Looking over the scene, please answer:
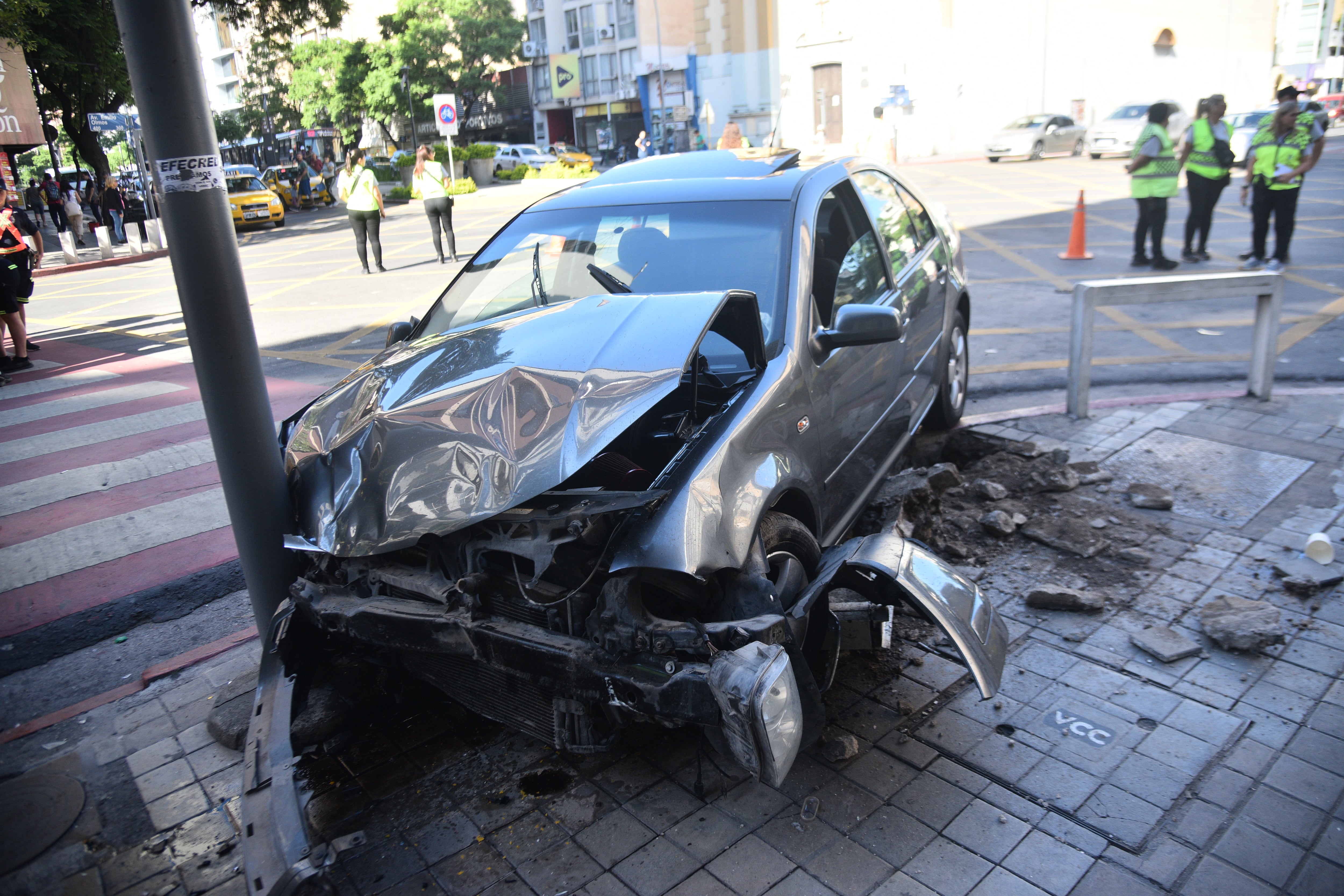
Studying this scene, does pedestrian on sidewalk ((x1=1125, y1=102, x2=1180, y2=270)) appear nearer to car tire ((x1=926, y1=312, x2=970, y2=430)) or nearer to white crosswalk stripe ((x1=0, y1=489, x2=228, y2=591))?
car tire ((x1=926, y1=312, x2=970, y2=430))

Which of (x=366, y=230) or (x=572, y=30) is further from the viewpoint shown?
(x=572, y=30)

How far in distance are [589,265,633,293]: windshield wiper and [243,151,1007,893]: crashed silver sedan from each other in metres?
0.02

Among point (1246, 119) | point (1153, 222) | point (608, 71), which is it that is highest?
point (608, 71)

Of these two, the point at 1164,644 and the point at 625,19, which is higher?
the point at 625,19

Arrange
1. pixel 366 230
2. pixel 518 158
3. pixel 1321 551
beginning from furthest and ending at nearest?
pixel 518 158 < pixel 366 230 < pixel 1321 551

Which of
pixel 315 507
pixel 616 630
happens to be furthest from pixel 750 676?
pixel 315 507

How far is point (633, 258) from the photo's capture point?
3.76 meters

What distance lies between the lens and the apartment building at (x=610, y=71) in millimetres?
50500

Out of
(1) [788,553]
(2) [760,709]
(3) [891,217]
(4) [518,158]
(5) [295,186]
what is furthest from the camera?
(4) [518,158]

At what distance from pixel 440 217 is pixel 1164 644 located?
1364 centimetres

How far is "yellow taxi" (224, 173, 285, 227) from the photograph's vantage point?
25.9 metres

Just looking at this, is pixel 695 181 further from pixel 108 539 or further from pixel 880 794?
pixel 108 539

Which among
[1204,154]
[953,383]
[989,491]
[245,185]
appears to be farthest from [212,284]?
[245,185]

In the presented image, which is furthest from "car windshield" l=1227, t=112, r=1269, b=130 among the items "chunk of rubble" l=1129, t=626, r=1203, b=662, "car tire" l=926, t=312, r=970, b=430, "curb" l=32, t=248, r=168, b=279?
"curb" l=32, t=248, r=168, b=279
